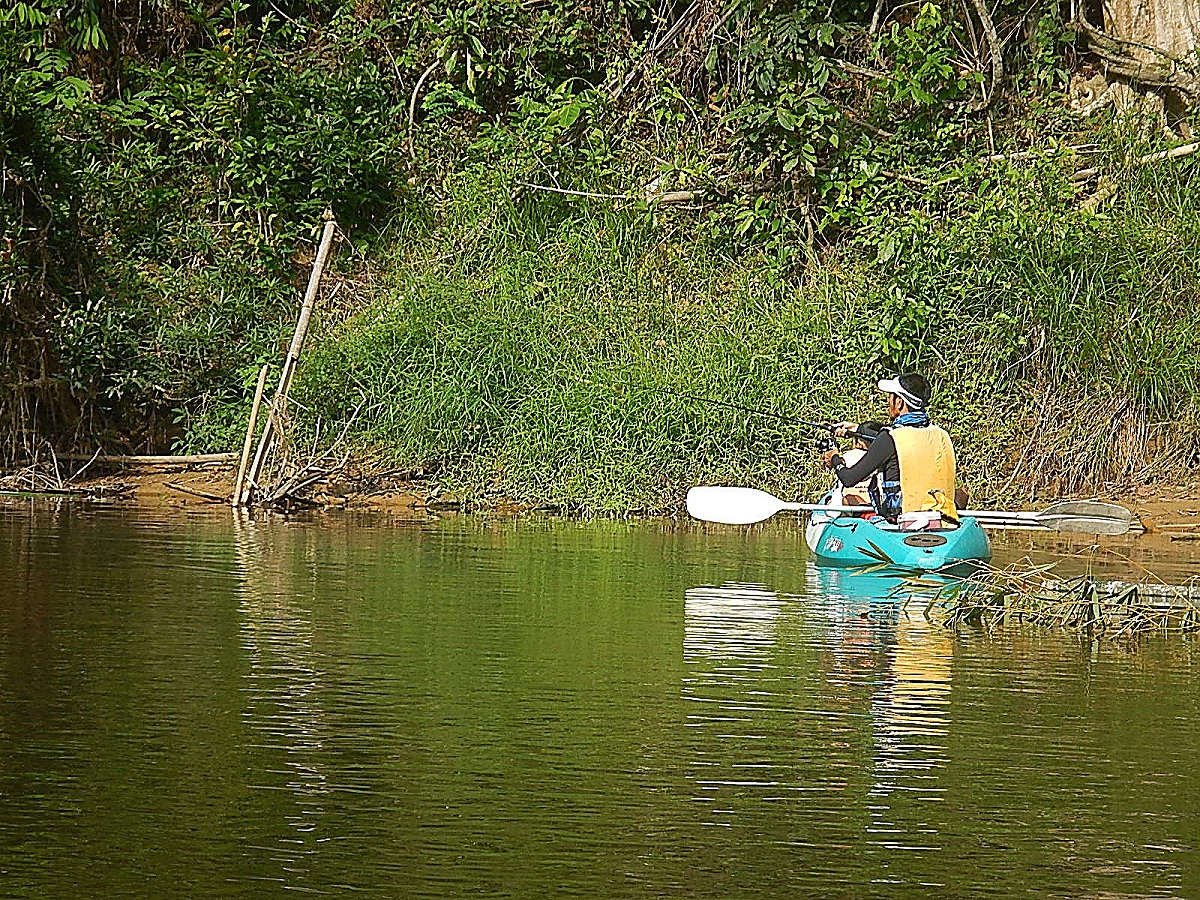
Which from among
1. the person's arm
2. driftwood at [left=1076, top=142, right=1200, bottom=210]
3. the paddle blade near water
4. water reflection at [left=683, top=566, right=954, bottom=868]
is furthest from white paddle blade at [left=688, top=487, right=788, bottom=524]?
driftwood at [left=1076, top=142, right=1200, bottom=210]

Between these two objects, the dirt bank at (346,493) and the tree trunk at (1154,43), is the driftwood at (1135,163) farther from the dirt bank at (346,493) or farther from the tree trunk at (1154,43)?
the dirt bank at (346,493)

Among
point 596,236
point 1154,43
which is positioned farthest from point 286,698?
point 1154,43

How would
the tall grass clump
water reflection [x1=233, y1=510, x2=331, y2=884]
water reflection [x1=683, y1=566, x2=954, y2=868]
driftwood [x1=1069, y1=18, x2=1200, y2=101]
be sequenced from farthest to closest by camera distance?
1. driftwood [x1=1069, y1=18, x2=1200, y2=101]
2. the tall grass clump
3. water reflection [x1=683, y1=566, x2=954, y2=868]
4. water reflection [x1=233, y1=510, x2=331, y2=884]

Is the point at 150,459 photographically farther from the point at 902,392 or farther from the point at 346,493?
the point at 902,392

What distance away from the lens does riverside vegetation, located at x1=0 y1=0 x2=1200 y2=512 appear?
14914 millimetres

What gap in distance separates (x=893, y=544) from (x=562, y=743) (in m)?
5.33

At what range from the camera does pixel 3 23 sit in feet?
53.9

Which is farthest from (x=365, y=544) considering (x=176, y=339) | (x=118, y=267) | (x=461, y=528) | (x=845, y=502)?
(x=118, y=267)

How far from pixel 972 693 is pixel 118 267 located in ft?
37.5

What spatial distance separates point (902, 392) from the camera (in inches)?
438

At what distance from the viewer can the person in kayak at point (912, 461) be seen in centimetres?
1089

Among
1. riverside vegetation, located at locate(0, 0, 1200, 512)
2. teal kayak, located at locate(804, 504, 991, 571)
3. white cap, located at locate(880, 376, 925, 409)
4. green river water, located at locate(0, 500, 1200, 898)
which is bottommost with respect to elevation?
green river water, located at locate(0, 500, 1200, 898)

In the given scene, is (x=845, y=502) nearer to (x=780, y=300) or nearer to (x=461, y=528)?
(x=461, y=528)

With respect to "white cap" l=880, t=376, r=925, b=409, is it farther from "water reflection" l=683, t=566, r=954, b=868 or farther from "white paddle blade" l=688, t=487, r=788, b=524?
"water reflection" l=683, t=566, r=954, b=868
